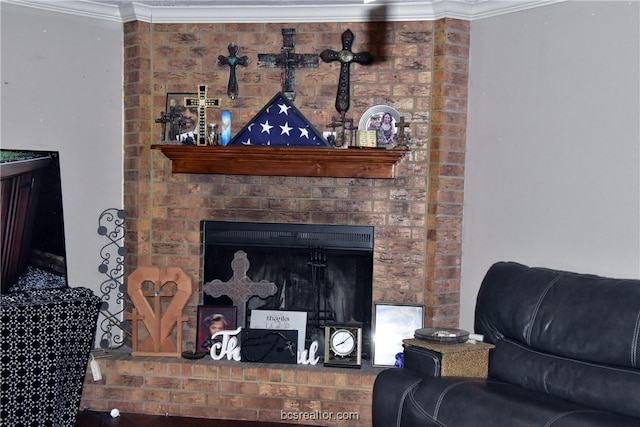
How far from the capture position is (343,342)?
385cm

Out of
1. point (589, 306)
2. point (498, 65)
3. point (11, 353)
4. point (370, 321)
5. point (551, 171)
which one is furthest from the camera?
point (370, 321)

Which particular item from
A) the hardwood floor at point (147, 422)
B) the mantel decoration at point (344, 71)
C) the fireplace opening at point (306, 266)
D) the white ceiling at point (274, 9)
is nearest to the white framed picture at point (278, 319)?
the fireplace opening at point (306, 266)

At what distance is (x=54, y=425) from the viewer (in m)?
3.36

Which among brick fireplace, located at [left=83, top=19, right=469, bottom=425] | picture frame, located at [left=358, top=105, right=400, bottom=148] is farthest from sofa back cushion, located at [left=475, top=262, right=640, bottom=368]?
picture frame, located at [left=358, top=105, right=400, bottom=148]

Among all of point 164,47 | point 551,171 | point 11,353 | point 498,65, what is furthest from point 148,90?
point 551,171

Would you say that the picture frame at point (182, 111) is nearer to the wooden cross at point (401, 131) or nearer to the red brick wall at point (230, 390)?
the wooden cross at point (401, 131)

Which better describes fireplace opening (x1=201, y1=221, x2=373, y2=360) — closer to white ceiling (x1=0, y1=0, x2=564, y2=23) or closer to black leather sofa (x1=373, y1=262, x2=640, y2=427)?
black leather sofa (x1=373, y1=262, x2=640, y2=427)

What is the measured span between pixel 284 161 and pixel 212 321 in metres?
0.98

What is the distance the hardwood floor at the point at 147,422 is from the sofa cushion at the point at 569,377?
4.07ft

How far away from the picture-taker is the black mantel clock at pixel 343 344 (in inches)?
151

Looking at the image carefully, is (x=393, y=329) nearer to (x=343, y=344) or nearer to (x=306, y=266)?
(x=343, y=344)

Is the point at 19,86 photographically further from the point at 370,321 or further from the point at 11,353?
the point at 370,321

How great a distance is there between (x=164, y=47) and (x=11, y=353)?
6.15 feet

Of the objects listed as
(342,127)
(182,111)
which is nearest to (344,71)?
(342,127)
